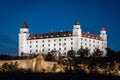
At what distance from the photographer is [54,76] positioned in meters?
69.6

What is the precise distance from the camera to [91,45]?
4552 inches

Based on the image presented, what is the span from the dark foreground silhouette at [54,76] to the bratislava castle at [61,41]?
127 ft

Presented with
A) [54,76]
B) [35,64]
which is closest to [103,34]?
[35,64]

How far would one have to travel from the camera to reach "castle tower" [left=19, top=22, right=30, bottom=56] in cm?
11812

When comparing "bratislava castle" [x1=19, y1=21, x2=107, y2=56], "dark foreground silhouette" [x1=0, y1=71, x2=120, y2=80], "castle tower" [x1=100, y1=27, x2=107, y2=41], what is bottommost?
"dark foreground silhouette" [x1=0, y1=71, x2=120, y2=80]

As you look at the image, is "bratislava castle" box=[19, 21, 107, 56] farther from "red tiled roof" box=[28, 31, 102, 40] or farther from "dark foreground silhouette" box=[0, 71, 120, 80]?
"dark foreground silhouette" box=[0, 71, 120, 80]

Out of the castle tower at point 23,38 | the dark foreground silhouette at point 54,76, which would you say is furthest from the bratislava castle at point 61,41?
the dark foreground silhouette at point 54,76

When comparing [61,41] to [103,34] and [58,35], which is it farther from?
[103,34]

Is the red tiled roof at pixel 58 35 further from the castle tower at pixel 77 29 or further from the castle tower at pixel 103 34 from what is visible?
the castle tower at pixel 77 29

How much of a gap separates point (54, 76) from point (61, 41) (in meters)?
45.9

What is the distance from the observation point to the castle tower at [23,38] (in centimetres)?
11812

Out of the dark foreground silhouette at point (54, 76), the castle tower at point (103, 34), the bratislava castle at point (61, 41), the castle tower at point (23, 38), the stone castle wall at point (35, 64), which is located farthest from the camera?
the castle tower at point (103, 34)

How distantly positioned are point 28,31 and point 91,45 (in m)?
17.2

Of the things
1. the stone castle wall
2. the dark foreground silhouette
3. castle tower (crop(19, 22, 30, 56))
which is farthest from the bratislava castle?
the dark foreground silhouette
